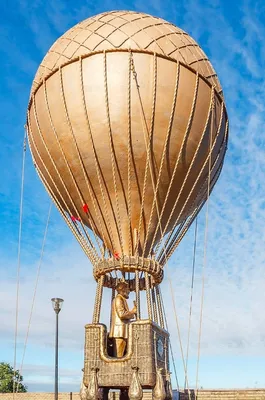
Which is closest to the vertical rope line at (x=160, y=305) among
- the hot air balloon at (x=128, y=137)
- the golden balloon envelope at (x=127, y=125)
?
the hot air balloon at (x=128, y=137)

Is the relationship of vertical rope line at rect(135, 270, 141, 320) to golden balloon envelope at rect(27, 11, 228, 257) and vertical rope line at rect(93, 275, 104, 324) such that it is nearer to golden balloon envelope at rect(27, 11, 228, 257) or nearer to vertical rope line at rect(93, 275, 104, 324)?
golden balloon envelope at rect(27, 11, 228, 257)

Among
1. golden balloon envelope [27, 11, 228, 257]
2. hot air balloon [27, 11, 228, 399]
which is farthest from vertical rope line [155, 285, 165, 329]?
golden balloon envelope [27, 11, 228, 257]

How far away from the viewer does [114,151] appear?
1494 centimetres

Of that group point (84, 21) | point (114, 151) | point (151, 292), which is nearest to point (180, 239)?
point (151, 292)

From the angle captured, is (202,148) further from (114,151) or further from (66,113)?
(66,113)

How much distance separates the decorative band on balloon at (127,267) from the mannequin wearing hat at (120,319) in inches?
18.5

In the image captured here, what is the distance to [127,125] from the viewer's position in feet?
48.3

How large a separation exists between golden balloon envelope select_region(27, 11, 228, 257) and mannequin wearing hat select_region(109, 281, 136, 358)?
3.95 ft

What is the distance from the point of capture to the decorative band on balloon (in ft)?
49.0

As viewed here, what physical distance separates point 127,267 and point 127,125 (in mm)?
3934

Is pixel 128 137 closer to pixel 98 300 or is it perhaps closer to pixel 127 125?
pixel 127 125

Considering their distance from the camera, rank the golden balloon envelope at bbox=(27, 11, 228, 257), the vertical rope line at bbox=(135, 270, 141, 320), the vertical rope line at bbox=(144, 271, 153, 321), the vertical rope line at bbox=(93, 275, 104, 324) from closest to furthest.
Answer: the vertical rope line at bbox=(135, 270, 141, 320) < the vertical rope line at bbox=(93, 275, 104, 324) < the vertical rope line at bbox=(144, 271, 153, 321) < the golden balloon envelope at bbox=(27, 11, 228, 257)

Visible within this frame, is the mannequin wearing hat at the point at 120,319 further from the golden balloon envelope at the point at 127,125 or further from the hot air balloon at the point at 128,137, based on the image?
the golden balloon envelope at the point at 127,125

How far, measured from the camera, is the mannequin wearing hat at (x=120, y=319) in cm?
1435
